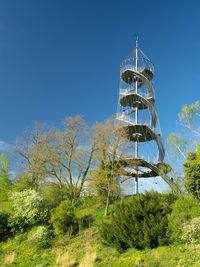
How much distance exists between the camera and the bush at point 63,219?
15938 millimetres

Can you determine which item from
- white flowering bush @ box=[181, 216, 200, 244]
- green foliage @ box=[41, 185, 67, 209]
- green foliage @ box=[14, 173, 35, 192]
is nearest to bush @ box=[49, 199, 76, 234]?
green foliage @ box=[41, 185, 67, 209]

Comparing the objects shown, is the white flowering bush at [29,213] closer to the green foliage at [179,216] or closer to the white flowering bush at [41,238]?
the white flowering bush at [41,238]

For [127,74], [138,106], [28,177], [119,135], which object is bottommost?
[28,177]

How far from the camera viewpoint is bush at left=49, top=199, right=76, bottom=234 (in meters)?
15.9

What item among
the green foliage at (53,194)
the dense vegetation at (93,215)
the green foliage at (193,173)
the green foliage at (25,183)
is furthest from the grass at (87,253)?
the green foliage at (193,173)

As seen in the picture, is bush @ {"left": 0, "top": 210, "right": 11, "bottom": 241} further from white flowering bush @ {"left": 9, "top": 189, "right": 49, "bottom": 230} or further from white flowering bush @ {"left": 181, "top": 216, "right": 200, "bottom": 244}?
white flowering bush @ {"left": 181, "top": 216, "right": 200, "bottom": 244}

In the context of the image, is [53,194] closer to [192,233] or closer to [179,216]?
[179,216]

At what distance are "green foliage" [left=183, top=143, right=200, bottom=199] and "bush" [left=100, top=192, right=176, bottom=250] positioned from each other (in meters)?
6.00

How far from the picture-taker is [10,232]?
18797 millimetres

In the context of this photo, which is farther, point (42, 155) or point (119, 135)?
point (42, 155)

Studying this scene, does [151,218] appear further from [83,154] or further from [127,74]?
[127,74]

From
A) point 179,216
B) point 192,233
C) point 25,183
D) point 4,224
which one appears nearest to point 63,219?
point 4,224

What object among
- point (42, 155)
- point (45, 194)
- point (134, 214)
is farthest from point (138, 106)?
point (134, 214)

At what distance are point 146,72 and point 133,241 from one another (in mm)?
24422
